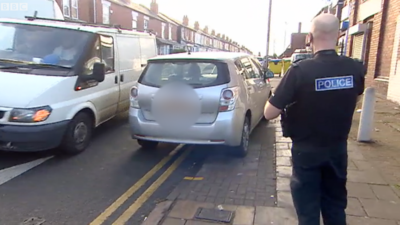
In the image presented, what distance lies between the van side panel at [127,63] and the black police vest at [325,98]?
192 inches

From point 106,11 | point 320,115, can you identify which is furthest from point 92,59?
point 106,11

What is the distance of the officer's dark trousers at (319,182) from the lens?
2.36m

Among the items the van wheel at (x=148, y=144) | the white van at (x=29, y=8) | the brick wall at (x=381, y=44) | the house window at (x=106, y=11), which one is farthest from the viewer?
the house window at (x=106, y=11)

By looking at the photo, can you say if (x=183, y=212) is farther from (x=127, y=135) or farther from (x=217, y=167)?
(x=127, y=135)

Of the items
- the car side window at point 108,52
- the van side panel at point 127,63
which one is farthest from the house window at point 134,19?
the car side window at point 108,52

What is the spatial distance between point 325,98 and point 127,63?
5.31 meters

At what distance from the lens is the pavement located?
325 cm

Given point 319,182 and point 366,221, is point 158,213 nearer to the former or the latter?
point 319,182

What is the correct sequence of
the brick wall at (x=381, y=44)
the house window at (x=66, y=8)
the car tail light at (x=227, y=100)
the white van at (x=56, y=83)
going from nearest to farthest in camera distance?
1. the white van at (x=56, y=83)
2. the car tail light at (x=227, y=100)
3. the brick wall at (x=381, y=44)
4. the house window at (x=66, y=8)

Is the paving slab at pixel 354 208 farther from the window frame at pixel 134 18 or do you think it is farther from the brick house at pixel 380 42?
the window frame at pixel 134 18

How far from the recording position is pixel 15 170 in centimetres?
442

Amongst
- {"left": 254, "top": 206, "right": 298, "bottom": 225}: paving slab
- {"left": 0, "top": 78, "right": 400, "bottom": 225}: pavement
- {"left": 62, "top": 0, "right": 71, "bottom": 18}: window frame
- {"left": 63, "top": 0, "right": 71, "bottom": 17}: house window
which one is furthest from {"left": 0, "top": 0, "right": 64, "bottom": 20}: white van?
{"left": 63, "top": 0, "right": 71, "bottom": 17}: house window

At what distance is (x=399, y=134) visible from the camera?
6320mm

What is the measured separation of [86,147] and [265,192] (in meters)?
Result: 3.15
